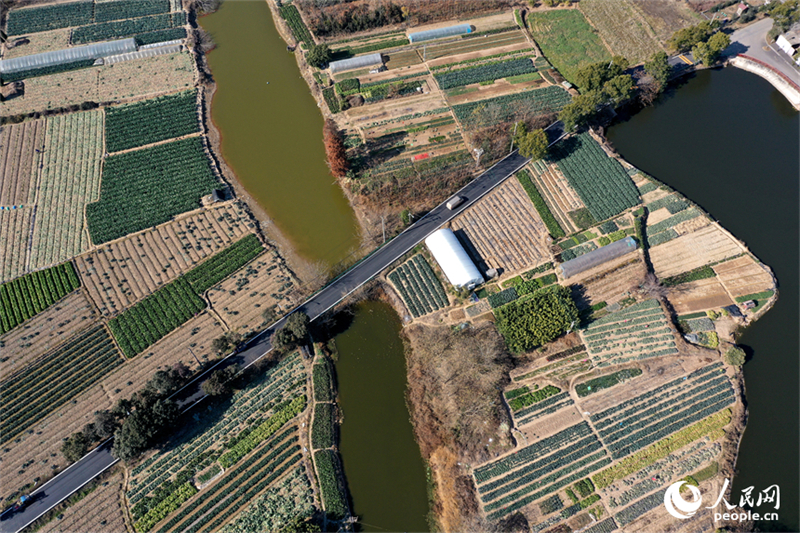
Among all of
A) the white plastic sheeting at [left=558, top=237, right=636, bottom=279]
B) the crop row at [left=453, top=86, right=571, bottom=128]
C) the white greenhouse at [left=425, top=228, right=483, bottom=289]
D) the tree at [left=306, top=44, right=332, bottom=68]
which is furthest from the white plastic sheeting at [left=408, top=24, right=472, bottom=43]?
the white plastic sheeting at [left=558, top=237, right=636, bottom=279]

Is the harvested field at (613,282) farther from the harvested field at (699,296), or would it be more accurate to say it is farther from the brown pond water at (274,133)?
the brown pond water at (274,133)

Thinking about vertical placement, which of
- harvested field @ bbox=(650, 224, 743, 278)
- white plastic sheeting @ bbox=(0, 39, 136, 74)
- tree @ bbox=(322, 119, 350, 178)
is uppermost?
white plastic sheeting @ bbox=(0, 39, 136, 74)

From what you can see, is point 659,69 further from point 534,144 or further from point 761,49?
point 534,144

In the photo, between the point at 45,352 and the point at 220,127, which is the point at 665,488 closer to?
the point at 45,352

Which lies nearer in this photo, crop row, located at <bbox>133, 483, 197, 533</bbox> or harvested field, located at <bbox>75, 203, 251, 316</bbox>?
crop row, located at <bbox>133, 483, 197, 533</bbox>

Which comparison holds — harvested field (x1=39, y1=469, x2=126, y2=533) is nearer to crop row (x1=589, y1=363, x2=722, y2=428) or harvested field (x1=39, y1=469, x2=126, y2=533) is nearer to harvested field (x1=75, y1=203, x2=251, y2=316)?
harvested field (x1=75, y1=203, x2=251, y2=316)

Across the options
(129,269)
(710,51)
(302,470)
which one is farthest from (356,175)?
(710,51)

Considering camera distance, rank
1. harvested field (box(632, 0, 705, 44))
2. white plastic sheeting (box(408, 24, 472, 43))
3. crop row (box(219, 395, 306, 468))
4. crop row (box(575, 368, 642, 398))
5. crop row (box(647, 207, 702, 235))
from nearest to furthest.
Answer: crop row (box(219, 395, 306, 468)) → crop row (box(575, 368, 642, 398)) → crop row (box(647, 207, 702, 235)) → harvested field (box(632, 0, 705, 44)) → white plastic sheeting (box(408, 24, 472, 43))

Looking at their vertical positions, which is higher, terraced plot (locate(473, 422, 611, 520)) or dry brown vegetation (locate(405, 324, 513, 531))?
dry brown vegetation (locate(405, 324, 513, 531))
